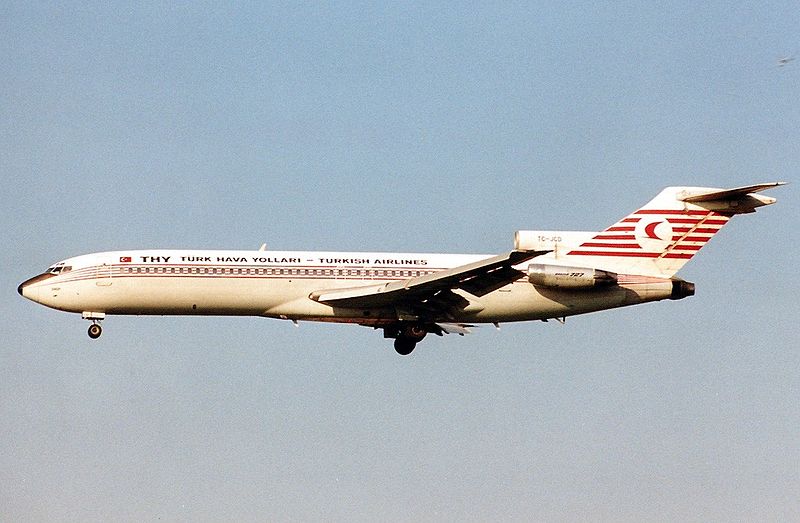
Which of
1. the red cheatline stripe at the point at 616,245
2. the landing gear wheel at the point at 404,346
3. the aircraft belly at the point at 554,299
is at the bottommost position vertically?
the landing gear wheel at the point at 404,346

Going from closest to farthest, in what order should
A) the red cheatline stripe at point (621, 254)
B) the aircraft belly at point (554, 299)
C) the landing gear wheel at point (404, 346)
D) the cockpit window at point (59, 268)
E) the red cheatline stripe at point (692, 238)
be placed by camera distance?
1. the aircraft belly at point (554, 299)
2. the cockpit window at point (59, 268)
3. the red cheatline stripe at point (621, 254)
4. the red cheatline stripe at point (692, 238)
5. the landing gear wheel at point (404, 346)

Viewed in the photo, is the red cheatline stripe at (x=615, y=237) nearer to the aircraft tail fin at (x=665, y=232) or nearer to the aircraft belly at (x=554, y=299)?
the aircraft tail fin at (x=665, y=232)

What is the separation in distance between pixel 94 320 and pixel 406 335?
36.1ft

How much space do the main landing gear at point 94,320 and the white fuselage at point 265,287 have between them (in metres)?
0.15

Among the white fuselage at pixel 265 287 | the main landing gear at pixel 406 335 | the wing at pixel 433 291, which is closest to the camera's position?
the wing at pixel 433 291

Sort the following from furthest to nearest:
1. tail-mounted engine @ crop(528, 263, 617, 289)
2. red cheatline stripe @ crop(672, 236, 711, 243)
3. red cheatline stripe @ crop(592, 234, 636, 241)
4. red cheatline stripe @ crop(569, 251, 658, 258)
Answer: red cheatline stripe @ crop(672, 236, 711, 243) < red cheatline stripe @ crop(592, 234, 636, 241) < red cheatline stripe @ crop(569, 251, 658, 258) < tail-mounted engine @ crop(528, 263, 617, 289)

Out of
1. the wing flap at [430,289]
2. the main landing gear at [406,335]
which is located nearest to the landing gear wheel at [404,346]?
the main landing gear at [406,335]

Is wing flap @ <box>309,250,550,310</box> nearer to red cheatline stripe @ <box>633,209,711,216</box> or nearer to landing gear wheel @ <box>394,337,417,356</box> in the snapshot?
landing gear wheel @ <box>394,337,417,356</box>

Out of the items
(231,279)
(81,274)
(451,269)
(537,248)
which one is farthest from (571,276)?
(81,274)

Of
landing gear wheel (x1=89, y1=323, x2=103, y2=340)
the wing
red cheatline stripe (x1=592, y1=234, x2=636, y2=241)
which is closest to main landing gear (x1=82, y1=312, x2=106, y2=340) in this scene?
landing gear wheel (x1=89, y1=323, x2=103, y2=340)

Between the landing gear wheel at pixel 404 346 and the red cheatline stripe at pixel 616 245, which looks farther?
the landing gear wheel at pixel 404 346

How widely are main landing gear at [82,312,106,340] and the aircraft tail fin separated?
54.9 feet

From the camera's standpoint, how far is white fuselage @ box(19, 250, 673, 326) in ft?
124

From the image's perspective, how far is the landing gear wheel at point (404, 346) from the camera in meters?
40.3
